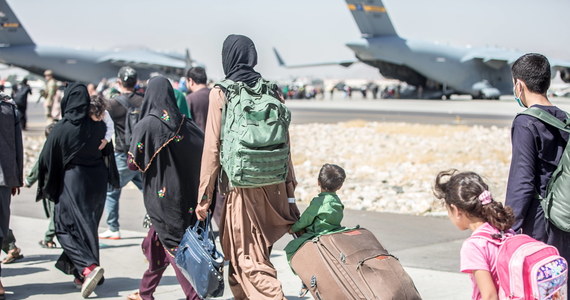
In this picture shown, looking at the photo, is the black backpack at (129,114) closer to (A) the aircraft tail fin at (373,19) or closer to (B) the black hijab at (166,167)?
(B) the black hijab at (166,167)

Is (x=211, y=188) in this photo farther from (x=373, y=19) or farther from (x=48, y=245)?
(x=373, y=19)

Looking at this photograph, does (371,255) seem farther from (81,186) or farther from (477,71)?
(477,71)

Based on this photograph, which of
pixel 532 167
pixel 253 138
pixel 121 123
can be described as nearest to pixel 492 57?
pixel 121 123

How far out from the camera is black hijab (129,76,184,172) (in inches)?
210

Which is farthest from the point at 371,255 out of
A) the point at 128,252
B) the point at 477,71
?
the point at 477,71

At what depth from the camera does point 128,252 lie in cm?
778

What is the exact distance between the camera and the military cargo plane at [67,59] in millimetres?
50656

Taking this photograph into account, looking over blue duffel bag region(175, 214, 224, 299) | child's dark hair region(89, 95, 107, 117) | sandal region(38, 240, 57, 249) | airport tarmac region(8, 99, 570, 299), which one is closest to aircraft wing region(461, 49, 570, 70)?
airport tarmac region(8, 99, 570, 299)

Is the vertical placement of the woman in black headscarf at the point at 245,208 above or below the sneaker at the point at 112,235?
above

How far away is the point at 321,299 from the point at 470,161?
12.1m

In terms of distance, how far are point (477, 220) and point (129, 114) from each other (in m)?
4.84

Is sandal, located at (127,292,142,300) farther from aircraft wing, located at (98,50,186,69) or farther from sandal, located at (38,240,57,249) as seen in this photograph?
aircraft wing, located at (98,50,186,69)

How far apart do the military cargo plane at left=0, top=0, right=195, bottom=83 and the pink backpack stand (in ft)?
142

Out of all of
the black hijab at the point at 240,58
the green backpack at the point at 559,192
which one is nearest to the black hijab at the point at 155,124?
the black hijab at the point at 240,58
